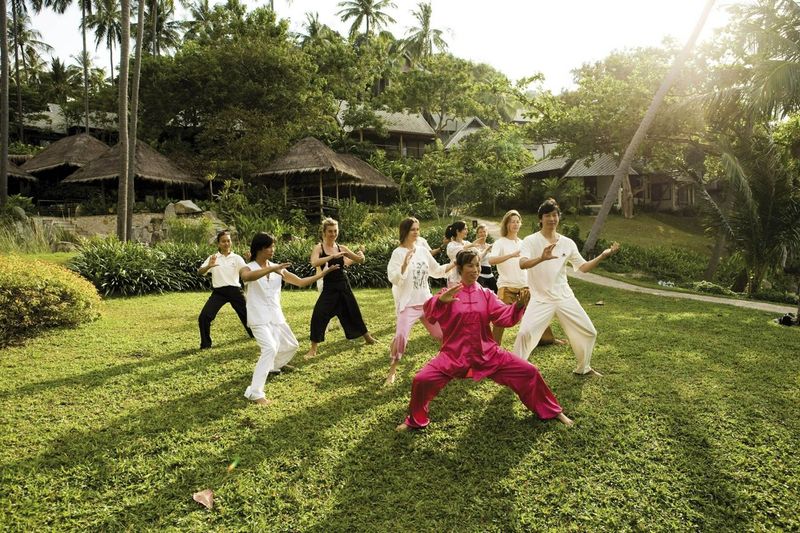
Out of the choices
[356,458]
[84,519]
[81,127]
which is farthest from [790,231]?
[81,127]

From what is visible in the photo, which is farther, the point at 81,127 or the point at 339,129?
the point at 81,127

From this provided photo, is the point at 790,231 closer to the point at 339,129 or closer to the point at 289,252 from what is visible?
the point at 289,252

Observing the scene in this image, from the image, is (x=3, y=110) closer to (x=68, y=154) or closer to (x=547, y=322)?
(x=68, y=154)

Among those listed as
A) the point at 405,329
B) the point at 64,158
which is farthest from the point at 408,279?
the point at 64,158

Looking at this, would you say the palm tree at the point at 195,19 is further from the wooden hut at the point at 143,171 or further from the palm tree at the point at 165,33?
the wooden hut at the point at 143,171

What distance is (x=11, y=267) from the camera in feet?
26.1

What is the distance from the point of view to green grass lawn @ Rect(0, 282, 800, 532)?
3123 mm

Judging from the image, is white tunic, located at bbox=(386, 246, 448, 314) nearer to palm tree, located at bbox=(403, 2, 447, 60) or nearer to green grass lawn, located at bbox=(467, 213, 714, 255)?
green grass lawn, located at bbox=(467, 213, 714, 255)

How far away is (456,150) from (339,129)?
298 inches

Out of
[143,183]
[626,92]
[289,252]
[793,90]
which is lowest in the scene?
[289,252]

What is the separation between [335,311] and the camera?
264 inches

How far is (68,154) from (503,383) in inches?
1164

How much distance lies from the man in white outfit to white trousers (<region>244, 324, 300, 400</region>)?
2.52 metres

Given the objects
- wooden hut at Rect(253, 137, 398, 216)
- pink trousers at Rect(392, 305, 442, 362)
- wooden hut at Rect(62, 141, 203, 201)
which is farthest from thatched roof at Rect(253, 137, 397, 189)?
pink trousers at Rect(392, 305, 442, 362)
